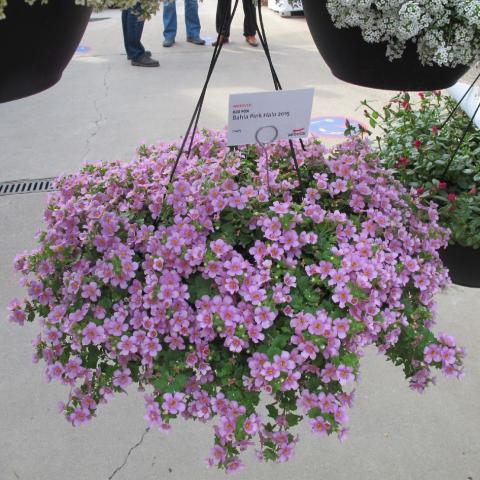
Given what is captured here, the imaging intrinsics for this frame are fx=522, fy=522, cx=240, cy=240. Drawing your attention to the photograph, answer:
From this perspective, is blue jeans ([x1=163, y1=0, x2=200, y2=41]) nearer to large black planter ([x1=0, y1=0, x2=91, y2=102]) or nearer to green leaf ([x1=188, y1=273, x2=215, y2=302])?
large black planter ([x1=0, y1=0, x2=91, y2=102])

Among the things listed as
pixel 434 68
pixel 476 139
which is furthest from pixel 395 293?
pixel 476 139

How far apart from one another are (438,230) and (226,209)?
42 centimetres

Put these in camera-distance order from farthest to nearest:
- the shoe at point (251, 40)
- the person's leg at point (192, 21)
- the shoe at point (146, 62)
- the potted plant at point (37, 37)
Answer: the shoe at point (251, 40), the person's leg at point (192, 21), the shoe at point (146, 62), the potted plant at point (37, 37)

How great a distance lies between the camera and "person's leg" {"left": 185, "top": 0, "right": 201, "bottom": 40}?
5152mm

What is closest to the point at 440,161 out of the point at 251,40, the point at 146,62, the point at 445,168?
the point at 445,168

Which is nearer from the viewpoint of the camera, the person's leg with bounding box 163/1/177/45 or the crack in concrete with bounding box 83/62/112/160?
the crack in concrete with bounding box 83/62/112/160

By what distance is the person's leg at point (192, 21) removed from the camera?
5.15m

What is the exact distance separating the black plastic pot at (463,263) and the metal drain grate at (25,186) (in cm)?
224

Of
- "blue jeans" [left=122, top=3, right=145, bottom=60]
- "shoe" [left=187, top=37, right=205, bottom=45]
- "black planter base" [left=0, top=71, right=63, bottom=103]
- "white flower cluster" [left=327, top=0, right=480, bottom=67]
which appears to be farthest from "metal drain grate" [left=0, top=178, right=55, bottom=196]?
"shoe" [left=187, top=37, right=205, bottom=45]

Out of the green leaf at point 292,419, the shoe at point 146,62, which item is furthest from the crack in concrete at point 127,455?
the shoe at point 146,62

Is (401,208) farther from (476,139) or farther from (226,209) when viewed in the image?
(476,139)

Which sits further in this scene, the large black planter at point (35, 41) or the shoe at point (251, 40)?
the shoe at point (251, 40)

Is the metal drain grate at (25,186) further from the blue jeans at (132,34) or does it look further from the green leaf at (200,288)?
the green leaf at (200,288)

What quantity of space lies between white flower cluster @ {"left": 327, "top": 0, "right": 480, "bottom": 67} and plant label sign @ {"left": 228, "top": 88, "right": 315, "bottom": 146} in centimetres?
14
